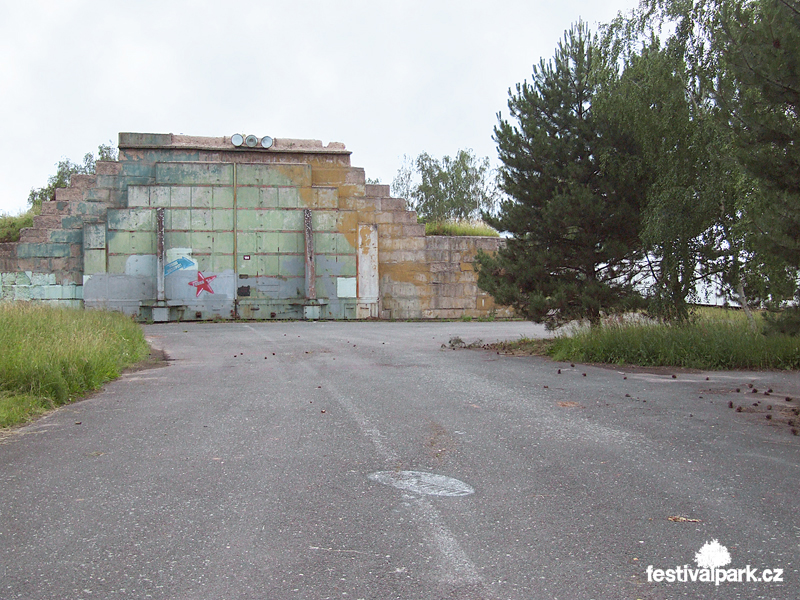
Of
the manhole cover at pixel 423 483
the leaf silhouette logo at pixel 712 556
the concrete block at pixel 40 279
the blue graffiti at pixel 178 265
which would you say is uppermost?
the blue graffiti at pixel 178 265

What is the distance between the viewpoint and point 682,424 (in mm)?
7254

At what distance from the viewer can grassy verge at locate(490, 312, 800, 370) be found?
1267 cm

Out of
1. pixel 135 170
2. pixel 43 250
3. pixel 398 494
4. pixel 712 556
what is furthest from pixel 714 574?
pixel 43 250

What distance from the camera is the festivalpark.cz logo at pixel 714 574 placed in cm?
349

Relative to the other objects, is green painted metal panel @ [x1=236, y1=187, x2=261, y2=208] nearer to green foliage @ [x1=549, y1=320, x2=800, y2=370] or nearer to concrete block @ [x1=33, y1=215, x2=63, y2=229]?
concrete block @ [x1=33, y1=215, x2=63, y2=229]

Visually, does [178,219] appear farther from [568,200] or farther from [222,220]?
[568,200]

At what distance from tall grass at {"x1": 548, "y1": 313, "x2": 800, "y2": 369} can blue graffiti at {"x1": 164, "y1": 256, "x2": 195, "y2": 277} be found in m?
20.4

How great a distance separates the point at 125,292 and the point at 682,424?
2745 centimetres

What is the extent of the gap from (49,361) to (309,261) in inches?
832

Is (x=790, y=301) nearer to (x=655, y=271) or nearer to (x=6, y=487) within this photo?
(x=655, y=271)

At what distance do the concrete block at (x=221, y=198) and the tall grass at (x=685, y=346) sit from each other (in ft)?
66.8

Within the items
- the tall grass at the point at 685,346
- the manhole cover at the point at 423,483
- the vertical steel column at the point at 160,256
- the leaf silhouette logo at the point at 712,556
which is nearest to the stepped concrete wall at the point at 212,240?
the vertical steel column at the point at 160,256

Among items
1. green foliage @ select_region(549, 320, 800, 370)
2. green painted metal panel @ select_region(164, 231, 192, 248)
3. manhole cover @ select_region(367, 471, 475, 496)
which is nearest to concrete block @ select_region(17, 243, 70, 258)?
green painted metal panel @ select_region(164, 231, 192, 248)

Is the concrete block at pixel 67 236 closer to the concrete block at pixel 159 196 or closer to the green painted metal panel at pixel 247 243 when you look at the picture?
the concrete block at pixel 159 196
